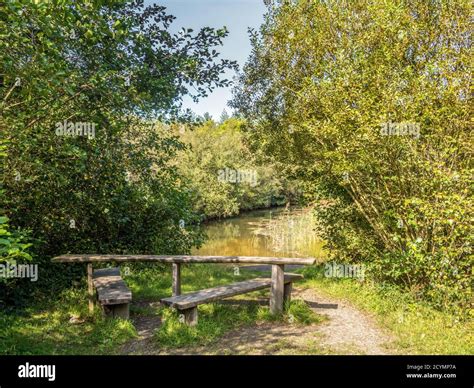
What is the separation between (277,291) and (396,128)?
375 cm

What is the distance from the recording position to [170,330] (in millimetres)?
5535

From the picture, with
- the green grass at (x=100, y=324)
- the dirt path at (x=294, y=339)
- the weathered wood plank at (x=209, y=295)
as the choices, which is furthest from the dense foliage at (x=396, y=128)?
the weathered wood plank at (x=209, y=295)

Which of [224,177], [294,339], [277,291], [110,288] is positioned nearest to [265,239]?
[224,177]

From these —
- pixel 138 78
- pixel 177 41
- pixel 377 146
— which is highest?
pixel 177 41

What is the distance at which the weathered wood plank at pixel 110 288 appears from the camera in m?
5.93

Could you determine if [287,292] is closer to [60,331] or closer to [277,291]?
[277,291]

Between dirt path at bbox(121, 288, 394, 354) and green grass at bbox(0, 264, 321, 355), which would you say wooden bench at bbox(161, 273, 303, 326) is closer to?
green grass at bbox(0, 264, 321, 355)

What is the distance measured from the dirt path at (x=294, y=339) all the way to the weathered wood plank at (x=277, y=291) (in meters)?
0.31

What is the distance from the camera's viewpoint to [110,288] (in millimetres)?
6598

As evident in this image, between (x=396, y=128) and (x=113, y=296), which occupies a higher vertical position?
(x=396, y=128)

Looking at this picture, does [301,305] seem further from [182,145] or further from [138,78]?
[138,78]

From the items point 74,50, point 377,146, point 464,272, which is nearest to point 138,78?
point 74,50

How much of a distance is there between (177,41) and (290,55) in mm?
3262

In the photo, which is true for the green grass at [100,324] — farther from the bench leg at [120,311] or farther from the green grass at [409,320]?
the green grass at [409,320]
